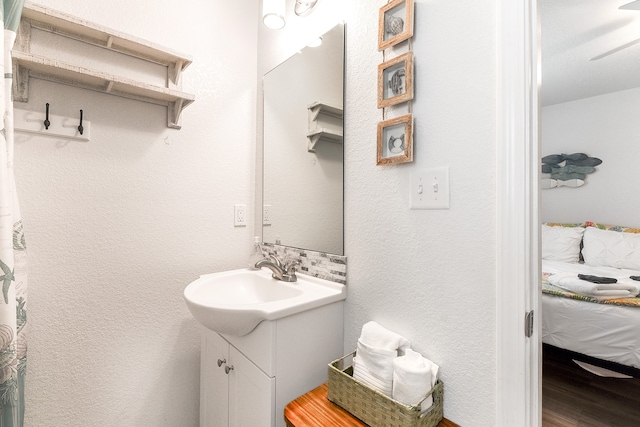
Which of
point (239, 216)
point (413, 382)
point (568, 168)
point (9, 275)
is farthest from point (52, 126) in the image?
point (568, 168)

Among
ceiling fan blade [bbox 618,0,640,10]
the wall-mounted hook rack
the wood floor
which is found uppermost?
ceiling fan blade [bbox 618,0,640,10]

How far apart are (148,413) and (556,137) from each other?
4.82 m

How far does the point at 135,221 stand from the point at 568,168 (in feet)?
14.5

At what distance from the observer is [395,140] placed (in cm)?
94

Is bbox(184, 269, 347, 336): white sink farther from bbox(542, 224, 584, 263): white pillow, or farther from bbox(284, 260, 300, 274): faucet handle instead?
bbox(542, 224, 584, 263): white pillow

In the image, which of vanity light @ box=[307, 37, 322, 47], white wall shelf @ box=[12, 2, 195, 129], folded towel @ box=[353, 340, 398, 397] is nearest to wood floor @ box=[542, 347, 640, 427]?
folded towel @ box=[353, 340, 398, 397]

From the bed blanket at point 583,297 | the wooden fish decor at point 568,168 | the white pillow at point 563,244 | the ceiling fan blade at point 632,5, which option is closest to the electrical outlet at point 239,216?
the bed blanket at point 583,297

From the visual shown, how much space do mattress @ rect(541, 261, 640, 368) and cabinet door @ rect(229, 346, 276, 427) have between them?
2.04 meters

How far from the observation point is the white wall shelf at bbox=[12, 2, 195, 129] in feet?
3.15

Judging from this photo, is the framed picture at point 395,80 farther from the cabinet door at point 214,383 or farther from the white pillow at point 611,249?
the white pillow at point 611,249

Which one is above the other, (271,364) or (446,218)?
(446,218)

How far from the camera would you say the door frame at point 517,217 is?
686mm

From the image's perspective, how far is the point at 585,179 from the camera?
10.9ft

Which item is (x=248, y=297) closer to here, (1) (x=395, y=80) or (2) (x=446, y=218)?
(2) (x=446, y=218)
